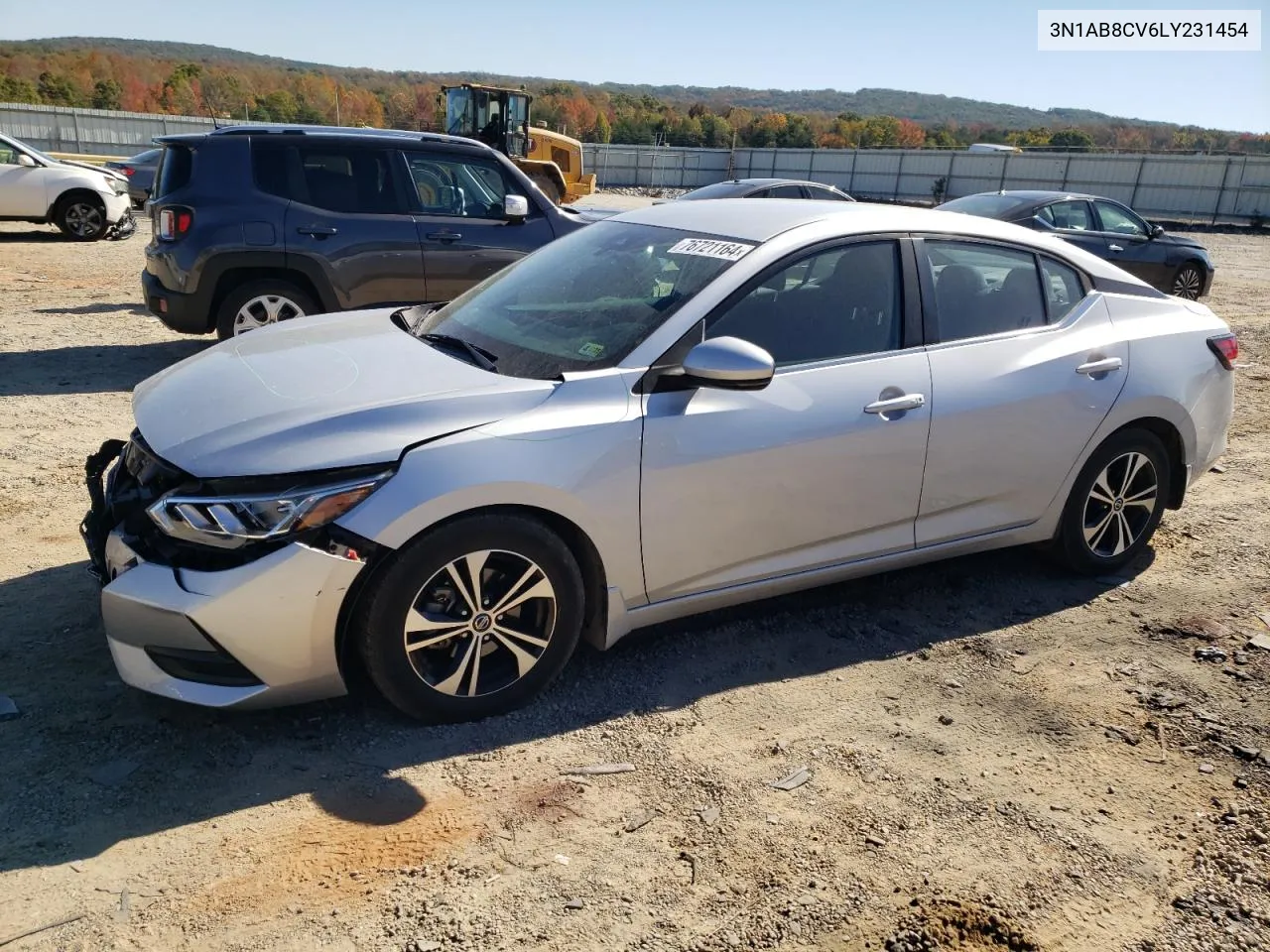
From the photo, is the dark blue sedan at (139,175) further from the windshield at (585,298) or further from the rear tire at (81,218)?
the windshield at (585,298)

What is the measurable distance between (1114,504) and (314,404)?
3.68 m

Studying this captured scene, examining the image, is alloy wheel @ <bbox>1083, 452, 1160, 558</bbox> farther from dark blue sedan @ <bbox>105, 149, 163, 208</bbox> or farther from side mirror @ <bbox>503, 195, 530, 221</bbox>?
dark blue sedan @ <bbox>105, 149, 163, 208</bbox>

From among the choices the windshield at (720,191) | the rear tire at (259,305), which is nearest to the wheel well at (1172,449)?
the rear tire at (259,305)

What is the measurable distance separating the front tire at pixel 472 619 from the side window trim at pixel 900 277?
3.96 feet

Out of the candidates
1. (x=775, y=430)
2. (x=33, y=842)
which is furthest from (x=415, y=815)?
(x=775, y=430)

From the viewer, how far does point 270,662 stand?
306cm

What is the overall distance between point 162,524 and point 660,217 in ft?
8.15

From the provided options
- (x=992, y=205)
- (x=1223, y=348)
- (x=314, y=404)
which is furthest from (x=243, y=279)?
(x=992, y=205)

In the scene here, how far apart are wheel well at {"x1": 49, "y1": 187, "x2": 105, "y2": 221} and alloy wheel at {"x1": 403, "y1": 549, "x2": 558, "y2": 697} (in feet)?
53.6

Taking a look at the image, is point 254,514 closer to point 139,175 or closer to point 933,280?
point 933,280

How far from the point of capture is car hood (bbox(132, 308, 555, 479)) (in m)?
3.11

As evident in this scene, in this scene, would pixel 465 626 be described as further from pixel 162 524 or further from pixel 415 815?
pixel 162 524

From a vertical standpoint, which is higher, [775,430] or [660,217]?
[660,217]

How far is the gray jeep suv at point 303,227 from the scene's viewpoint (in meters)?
7.77
